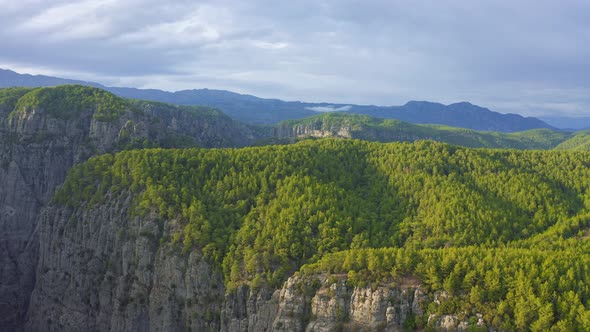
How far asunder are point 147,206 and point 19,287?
63582mm

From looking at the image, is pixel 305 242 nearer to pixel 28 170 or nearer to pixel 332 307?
pixel 332 307

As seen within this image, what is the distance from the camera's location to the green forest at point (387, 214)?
84438 millimetres

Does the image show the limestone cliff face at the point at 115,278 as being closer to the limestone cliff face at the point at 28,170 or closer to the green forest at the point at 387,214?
the green forest at the point at 387,214

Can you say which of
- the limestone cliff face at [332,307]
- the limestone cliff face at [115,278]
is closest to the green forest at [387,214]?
the limestone cliff face at [332,307]

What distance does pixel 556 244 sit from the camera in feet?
355

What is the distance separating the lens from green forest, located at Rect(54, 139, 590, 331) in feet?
277

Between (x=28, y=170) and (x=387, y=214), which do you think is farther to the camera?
(x=28, y=170)

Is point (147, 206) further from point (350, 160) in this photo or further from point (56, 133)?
point (56, 133)

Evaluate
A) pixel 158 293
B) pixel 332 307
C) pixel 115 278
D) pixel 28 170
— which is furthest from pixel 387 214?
pixel 28 170

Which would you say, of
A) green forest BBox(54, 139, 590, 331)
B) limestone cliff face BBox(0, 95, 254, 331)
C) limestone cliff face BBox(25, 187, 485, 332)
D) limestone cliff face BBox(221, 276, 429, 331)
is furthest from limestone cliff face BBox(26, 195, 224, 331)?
limestone cliff face BBox(0, 95, 254, 331)

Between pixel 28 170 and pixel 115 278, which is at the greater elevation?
pixel 28 170

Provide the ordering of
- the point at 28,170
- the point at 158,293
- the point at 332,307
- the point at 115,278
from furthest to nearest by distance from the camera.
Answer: the point at 28,170
the point at 115,278
the point at 158,293
the point at 332,307

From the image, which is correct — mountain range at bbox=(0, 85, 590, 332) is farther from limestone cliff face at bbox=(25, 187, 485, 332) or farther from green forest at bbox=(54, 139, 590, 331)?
green forest at bbox=(54, 139, 590, 331)

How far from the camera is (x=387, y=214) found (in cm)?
13112
